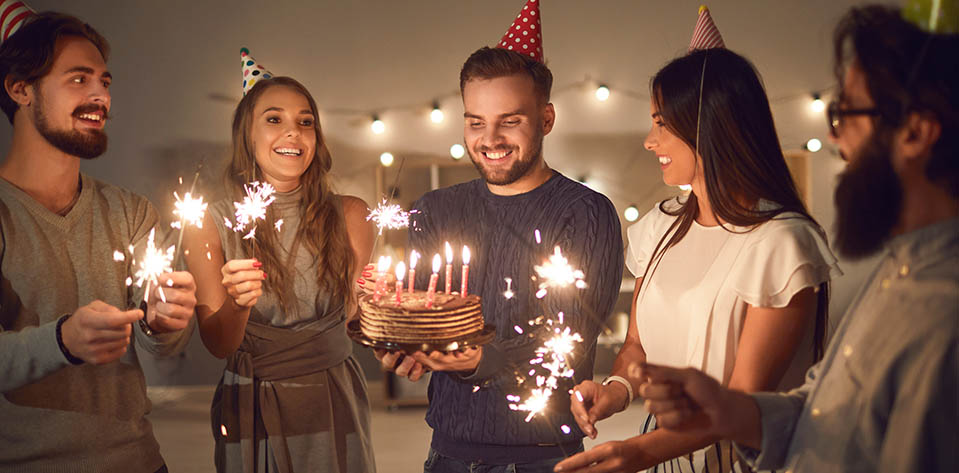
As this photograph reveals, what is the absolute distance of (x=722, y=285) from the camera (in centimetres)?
150

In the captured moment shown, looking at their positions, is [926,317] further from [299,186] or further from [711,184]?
[299,186]

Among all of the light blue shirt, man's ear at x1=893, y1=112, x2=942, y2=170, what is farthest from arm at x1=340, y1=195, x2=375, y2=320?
man's ear at x1=893, y1=112, x2=942, y2=170

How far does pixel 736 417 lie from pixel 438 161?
4.05 meters

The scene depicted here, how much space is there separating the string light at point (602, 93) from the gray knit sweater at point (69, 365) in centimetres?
399

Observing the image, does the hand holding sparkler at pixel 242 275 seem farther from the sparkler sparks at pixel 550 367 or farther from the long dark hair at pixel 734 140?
the long dark hair at pixel 734 140

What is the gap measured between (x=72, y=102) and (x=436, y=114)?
350 centimetres

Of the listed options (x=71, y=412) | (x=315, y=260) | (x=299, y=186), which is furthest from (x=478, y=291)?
(x=71, y=412)

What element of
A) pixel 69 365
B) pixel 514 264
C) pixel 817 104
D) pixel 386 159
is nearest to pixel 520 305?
pixel 514 264

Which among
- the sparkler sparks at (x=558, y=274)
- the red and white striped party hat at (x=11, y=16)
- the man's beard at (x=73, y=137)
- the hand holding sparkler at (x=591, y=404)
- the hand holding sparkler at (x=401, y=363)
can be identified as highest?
the red and white striped party hat at (x=11, y=16)

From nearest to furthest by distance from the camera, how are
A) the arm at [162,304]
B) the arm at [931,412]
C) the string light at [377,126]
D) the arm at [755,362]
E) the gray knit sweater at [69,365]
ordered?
1. the arm at [931,412]
2. the arm at [755,362]
3. the arm at [162,304]
4. the gray knit sweater at [69,365]
5. the string light at [377,126]

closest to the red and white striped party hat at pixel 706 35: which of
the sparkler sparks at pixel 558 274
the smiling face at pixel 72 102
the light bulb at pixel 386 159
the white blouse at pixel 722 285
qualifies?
the white blouse at pixel 722 285

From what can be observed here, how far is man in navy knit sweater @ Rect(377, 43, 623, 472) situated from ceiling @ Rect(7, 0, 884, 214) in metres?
3.29

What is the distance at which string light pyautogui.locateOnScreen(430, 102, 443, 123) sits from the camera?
5.12 meters

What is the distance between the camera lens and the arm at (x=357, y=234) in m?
2.24
